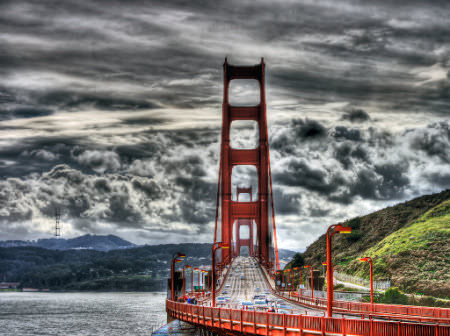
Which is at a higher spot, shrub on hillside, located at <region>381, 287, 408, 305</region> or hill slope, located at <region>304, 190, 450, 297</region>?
hill slope, located at <region>304, 190, 450, 297</region>

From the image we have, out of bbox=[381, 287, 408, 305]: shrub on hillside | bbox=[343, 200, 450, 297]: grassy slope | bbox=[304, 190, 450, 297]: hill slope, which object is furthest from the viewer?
bbox=[304, 190, 450, 297]: hill slope

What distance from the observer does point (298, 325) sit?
1134 inches

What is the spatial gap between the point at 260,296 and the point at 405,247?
3006cm

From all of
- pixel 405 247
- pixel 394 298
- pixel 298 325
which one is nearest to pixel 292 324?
pixel 298 325

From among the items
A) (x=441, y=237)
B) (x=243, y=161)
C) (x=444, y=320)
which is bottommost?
(x=444, y=320)

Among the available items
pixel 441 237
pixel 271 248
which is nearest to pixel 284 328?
pixel 441 237

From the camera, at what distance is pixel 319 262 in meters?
122

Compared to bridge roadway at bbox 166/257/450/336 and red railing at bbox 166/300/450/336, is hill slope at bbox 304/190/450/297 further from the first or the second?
red railing at bbox 166/300/450/336

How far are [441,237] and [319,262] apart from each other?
138 feet

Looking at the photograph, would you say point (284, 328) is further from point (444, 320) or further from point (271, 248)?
point (271, 248)

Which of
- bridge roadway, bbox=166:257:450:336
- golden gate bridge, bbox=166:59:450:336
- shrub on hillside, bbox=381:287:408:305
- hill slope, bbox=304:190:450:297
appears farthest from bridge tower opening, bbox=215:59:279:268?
bridge roadway, bbox=166:257:450:336

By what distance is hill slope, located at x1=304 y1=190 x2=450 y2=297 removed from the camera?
71.1m

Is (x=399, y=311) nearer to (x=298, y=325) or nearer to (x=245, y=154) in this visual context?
(x=298, y=325)

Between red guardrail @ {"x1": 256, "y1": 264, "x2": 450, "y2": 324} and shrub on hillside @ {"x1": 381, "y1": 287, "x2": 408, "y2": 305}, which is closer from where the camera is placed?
red guardrail @ {"x1": 256, "y1": 264, "x2": 450, "y2": 324}
